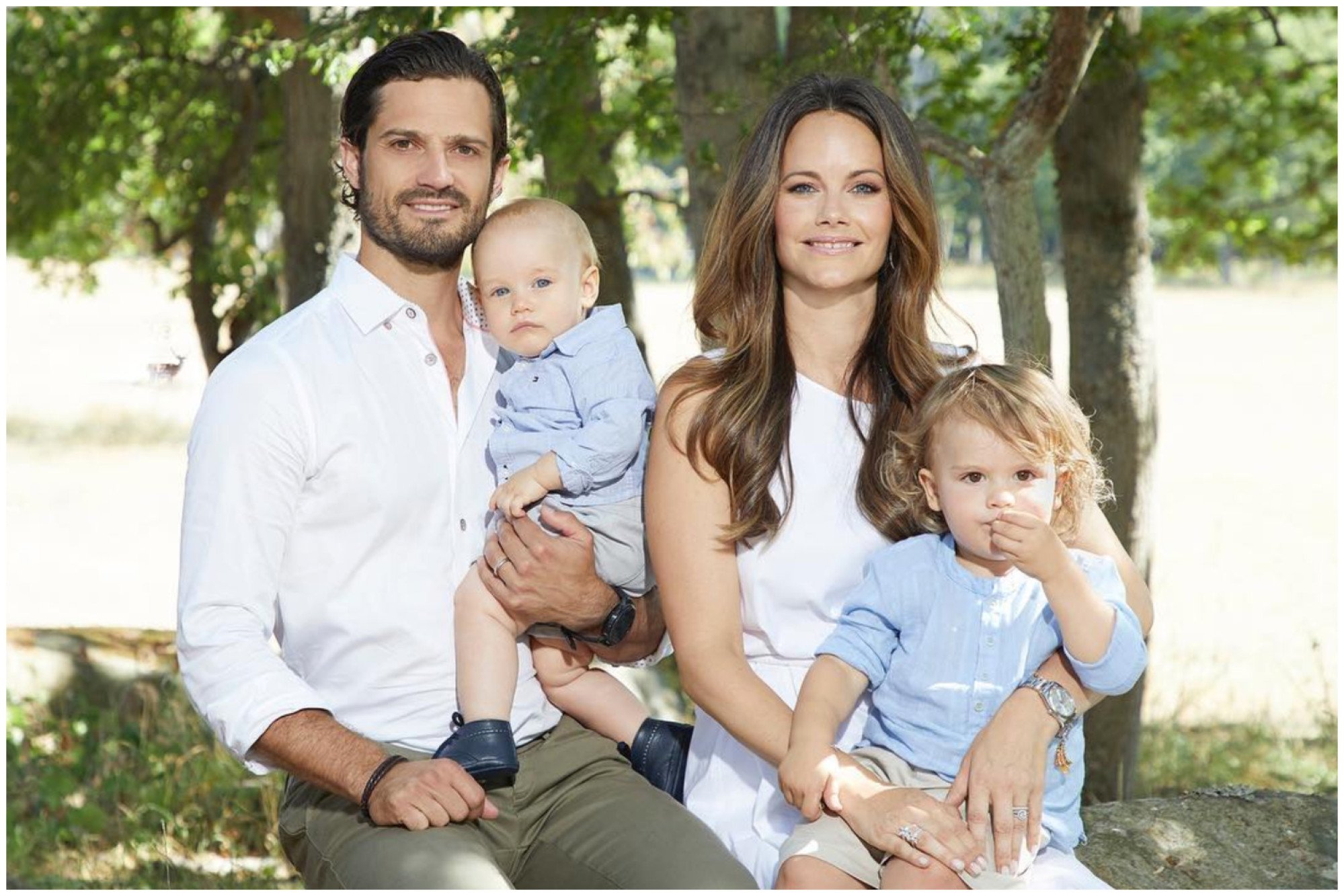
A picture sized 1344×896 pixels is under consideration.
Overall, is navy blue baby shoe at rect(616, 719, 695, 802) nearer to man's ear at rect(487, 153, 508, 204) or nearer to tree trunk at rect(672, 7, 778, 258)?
man's ear at rect(487, 153, 508, 204)

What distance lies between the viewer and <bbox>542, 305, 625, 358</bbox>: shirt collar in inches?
137

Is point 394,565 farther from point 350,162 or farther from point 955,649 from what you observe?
point 955,649

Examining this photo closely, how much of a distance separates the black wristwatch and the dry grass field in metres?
0.56

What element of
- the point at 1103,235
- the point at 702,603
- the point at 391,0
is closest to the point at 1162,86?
the point at 1103,235

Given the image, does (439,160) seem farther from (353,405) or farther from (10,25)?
(10,25)

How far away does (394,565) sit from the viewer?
331cm

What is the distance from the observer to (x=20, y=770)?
→ 6391 mm

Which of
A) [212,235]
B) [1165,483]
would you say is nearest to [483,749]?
[212,235]

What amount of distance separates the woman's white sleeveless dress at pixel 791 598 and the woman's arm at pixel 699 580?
3.5 inches

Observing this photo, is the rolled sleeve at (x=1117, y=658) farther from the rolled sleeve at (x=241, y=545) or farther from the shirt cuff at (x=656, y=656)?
the rolled sleeve at (x=241, y=545)

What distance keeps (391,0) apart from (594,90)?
5.01 ft

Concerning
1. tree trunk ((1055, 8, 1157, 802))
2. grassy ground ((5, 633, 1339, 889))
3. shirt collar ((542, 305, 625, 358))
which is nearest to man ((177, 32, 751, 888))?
shirt collar ((542, 305, 625, 358))

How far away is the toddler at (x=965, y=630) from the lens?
9.48 feet

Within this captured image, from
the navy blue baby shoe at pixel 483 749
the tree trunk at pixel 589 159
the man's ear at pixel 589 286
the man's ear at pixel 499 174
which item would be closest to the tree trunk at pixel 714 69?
the tree trunk at pixel 589 159
